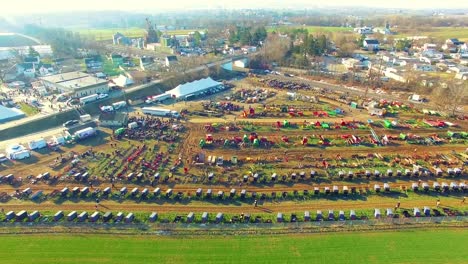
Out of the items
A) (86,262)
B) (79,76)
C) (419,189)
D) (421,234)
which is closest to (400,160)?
(419,189)

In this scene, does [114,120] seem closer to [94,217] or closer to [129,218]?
[94,217]

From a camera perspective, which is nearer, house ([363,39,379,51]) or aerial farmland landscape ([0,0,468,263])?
aerial farmland landscape ([0,0,468,263])

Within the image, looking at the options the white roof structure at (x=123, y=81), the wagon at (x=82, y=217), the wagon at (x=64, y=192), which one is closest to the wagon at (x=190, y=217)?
the wagon at (x=82, y=217)

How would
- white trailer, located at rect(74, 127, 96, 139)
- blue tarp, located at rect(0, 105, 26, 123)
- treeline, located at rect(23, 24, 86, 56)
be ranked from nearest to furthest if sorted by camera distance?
white trailer, located at rect(74, 127, 96, 139)
blue tarp, located at rect(0, 105, 26, 123)
treeline, located at rect(23, 24, 86, 56)

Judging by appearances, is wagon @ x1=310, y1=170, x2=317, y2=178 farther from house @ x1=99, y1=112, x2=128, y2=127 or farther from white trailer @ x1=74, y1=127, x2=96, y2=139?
white trailer @ x1=74, y1=127, x2=96, y2=139

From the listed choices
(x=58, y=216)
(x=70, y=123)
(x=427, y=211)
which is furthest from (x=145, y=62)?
(x=427, y=211)

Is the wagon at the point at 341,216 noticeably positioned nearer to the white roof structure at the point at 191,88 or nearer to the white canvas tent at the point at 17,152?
the white canvas tent at the point at 17,152

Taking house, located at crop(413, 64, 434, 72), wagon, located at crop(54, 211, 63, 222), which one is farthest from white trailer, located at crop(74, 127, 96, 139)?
house, located at crop(413, 64, 434, 72)
